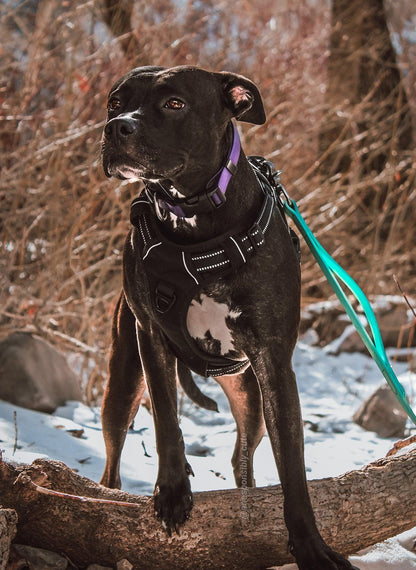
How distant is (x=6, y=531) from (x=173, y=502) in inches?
20.8

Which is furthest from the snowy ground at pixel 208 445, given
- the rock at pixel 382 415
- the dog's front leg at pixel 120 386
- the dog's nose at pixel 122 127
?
the dog's nose at pixel 122 127

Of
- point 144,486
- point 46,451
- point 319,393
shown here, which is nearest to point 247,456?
point 144,486

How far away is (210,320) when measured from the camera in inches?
98.3

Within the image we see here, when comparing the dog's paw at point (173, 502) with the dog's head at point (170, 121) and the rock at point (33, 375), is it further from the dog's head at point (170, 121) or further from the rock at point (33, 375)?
the rock at point (33, 375)

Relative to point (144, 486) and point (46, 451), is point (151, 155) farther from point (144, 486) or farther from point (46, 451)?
point (46, 451)

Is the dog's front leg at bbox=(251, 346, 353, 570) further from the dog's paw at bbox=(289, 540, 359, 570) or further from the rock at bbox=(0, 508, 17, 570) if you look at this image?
the rock at bbox=(0, 508, 17, 570)

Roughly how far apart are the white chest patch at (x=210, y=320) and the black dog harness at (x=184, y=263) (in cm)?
3

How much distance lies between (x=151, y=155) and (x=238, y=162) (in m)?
0.36

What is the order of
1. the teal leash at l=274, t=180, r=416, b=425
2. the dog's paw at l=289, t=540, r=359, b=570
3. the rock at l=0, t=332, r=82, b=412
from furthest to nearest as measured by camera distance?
the rock at l=0, t=332, r=82, b=412 < the teal leash at l=274, t=180, r=416, b=425 < the dog's paw at l=289, t=540, r=359, b=570

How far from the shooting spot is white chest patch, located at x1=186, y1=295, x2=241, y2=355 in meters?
2.47

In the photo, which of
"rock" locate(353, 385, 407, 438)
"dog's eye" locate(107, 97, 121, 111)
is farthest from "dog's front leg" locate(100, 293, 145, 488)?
"rock" locate(353, 385, 407, 438)

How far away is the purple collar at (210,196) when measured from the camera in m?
2.43

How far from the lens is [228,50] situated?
23.3ft

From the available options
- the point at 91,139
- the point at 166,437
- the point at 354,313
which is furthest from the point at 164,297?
the point at 91,139
